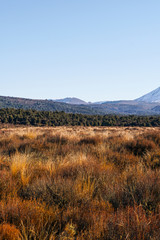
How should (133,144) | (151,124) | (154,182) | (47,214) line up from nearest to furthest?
(47,214)
(154,182)
(133,144)
(151,124)

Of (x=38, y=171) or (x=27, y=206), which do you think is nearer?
(x=27, y=206)

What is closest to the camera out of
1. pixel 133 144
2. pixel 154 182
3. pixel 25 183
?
pixel 154 182

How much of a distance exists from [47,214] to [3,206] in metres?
0.64

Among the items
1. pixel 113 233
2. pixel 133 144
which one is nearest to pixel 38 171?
pixel 113 233

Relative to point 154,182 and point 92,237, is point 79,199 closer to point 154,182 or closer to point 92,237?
point 92,237

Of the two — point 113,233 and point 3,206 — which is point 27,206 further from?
point 113,233

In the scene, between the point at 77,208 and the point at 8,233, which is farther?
the point at 77,208

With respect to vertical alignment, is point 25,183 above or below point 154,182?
below

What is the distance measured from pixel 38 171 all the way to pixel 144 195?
8.32 feet

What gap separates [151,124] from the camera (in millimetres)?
50062

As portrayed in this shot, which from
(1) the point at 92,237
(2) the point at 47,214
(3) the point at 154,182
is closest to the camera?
(1) the point at 92,237

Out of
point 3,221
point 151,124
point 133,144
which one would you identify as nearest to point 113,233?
point 3,221

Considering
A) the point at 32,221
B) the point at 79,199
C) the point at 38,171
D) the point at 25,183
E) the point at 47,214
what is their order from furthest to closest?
the point at 38,171 < the point at 25,183 < the point at 79,199 < the point at 47,214 < the point at 32,221

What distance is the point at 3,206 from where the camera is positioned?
8.55 ft
